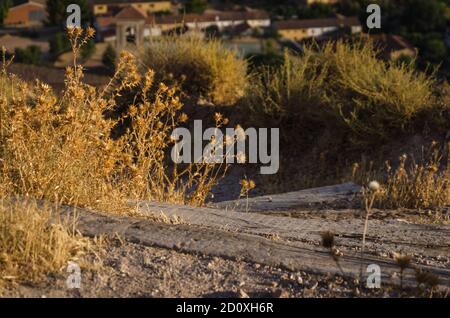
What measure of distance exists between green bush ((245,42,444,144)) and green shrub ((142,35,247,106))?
82 centimetres

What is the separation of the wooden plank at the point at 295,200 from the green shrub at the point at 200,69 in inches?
191

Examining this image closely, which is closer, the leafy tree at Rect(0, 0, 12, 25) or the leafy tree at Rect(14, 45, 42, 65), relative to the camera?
the leafy tree at Rect(14, 45, 42, 65)

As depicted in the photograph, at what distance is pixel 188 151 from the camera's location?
39.5 ft

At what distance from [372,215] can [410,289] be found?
3.14 metres

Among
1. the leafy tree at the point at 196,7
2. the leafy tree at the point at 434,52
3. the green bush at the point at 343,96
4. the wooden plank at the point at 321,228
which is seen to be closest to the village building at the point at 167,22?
the leafy tree at the point at 196,7

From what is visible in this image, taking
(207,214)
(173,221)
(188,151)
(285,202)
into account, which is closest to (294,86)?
(188,151)

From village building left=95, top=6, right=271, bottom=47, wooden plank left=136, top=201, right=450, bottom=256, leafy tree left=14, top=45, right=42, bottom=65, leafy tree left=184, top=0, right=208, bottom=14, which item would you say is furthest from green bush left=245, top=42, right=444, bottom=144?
leafy tree left=184, top=0, right=208, bottom=14

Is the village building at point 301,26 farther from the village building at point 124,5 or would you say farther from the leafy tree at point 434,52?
the leafy tree at point 434,52

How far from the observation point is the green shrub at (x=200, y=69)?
13.3 metres

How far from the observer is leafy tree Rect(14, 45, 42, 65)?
21098 mm

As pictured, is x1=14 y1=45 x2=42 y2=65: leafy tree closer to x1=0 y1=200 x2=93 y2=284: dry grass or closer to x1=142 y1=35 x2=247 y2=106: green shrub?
x1=142 y1=35 x2=247 y2=106: green shrub

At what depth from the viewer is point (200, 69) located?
43.9 feet

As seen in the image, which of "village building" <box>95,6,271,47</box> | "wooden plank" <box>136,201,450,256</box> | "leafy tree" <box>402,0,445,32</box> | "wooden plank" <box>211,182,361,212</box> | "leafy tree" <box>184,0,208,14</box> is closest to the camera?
"wooden plank" <box>136,201,450,256</box>
